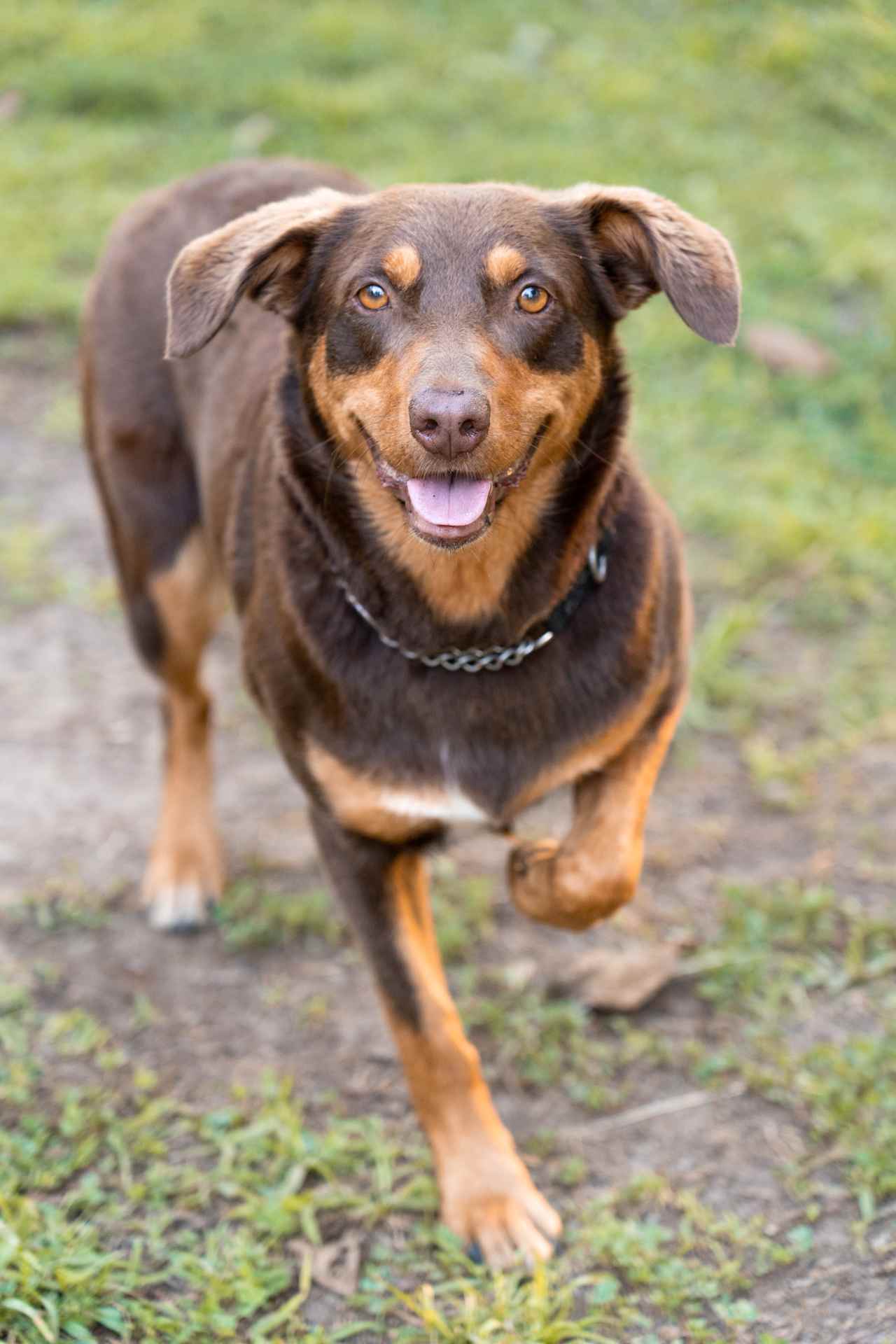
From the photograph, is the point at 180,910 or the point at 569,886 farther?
the point at 180,910

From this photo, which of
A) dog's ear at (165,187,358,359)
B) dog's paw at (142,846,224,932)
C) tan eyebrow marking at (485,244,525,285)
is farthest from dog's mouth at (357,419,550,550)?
dog's paw at (142,846,224,932)

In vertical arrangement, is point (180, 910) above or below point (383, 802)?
below

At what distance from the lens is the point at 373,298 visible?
2861 mm

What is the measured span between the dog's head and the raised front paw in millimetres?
728

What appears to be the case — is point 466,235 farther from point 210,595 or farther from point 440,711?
point 210,595

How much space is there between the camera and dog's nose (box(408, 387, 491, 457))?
254 cm

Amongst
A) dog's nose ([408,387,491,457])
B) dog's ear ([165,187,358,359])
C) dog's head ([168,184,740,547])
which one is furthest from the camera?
dog's ear ([165,187,358,359])

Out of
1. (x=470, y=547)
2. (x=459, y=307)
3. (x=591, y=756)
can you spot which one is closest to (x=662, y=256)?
(x=459, y=307)

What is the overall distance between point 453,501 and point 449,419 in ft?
0.78

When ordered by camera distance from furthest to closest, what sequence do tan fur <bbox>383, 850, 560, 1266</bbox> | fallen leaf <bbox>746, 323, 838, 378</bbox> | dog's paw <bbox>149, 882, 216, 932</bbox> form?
fallen leaf <bbox>746, 323, 838, 378</bbox> → dog's paw <bbox>149, 882, 216, 932</bbox> → tan fur <bbox>383, 850, 560, 1266</bbox>

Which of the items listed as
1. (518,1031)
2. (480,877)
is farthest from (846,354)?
(518,1031)

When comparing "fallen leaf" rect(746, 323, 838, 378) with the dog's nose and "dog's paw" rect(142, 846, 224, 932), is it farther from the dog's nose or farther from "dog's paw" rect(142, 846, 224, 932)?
the dog's nose

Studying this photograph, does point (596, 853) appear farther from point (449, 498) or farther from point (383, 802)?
point (449, 498)

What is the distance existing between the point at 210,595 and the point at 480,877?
1080 millimetres
